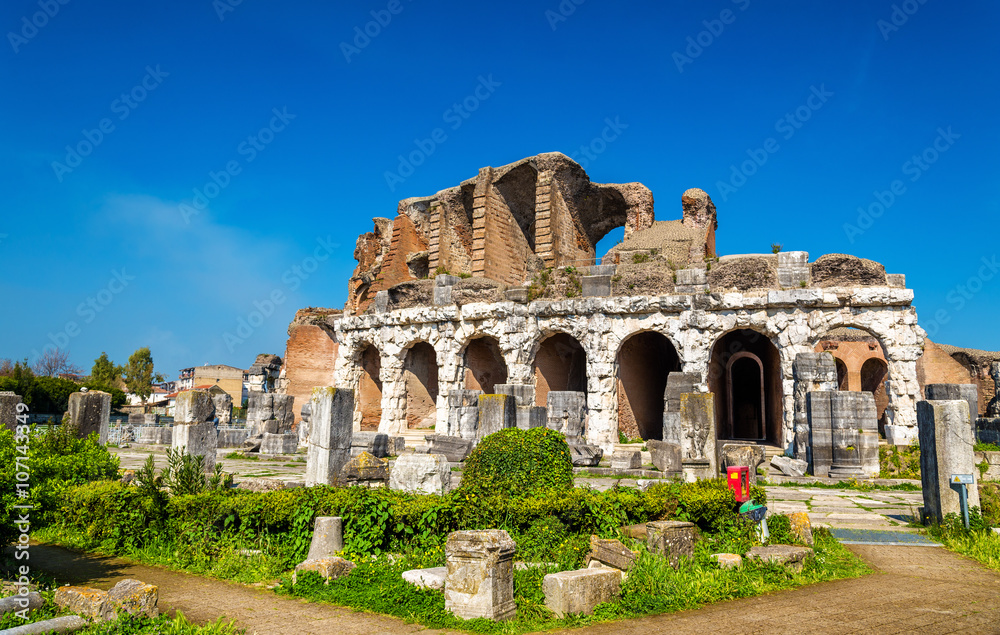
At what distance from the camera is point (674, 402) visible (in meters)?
14.6

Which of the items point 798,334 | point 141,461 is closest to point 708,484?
point 798,334

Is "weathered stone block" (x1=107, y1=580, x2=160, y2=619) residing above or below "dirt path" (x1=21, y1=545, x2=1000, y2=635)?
above

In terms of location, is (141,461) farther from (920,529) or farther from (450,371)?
(920,529)

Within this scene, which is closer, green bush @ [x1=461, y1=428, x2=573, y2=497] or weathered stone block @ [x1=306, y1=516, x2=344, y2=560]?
weathered stone block @ [x1=306, y1=516, x2=344, y2=560]

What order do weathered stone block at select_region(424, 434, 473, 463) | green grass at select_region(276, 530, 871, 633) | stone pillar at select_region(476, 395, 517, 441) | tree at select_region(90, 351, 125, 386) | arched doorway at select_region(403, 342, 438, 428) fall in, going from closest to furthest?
green grass at select_region(276, 530, 871, 633) < stone pillar at select_region(476, 395, 517, 441) < weathered stone block at select_region(424, 434, 473, 463) < arched doorway at select_region(403, 342, 438, 428) < tree at select_region(90, 351, 125, 386)

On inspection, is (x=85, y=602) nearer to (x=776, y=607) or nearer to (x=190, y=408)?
(x=776, y=607)

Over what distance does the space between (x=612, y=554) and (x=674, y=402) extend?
905cm

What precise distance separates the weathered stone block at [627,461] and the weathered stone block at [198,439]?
8284 mm

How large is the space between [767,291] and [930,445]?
440 inches

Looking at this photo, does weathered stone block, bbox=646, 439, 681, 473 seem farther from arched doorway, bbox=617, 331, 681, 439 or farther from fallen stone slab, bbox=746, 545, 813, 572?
arched doorway, bbox=617, 331, 681, 439

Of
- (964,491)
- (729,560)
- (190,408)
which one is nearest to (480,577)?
(729,560)

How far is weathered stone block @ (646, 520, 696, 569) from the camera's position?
20.5ft

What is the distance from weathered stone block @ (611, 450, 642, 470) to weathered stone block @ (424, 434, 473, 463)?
11.9ft

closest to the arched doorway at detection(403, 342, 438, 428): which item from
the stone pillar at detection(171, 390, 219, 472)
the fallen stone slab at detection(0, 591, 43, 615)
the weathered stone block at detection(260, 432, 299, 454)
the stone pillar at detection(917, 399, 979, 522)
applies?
the weathered stone block at detection(260, 432, 299, 454)
